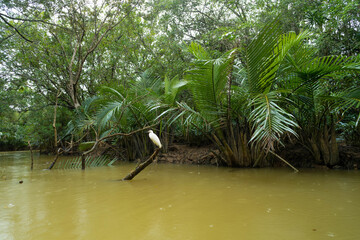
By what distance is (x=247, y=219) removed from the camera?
1.67 metres

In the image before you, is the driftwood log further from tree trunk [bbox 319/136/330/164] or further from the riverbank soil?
tree trunk [bbox 319/136/330/164]

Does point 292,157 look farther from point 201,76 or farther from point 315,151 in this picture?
point 201,76

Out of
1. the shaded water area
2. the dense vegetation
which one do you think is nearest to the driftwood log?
the shaded water area

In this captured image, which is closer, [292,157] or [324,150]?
[324,150]

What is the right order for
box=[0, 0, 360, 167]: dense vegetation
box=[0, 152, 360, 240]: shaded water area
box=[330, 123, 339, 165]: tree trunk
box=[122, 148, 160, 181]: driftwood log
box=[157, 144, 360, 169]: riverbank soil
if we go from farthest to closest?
box=[157, 144, 360, 169]: riverbank soil < box=[330, 123, 339, 165]: tree trunk < box=[0, 0, 360, 167]: dense vegetation < box=[122, 148, 160, 181]: driftwood log < box=[0, 152, 360, 240]: shaded water area

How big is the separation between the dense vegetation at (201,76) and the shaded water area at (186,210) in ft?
2.24

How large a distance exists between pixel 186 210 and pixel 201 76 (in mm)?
2395

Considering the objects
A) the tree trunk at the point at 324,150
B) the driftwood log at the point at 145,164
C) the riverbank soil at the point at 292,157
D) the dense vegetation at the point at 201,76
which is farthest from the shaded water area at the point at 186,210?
the riverbank soil at the point at 292,157

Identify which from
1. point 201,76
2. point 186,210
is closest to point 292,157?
point 201,76

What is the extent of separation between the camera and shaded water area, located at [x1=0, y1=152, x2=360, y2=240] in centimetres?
146

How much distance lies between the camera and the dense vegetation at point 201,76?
3.51 metres

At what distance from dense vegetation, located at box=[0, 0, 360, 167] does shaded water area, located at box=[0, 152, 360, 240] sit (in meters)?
0.68

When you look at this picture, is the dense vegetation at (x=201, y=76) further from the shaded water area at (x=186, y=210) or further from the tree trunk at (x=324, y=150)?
the shaded water area at (x=186, y=210)

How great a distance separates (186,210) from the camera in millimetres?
1924
